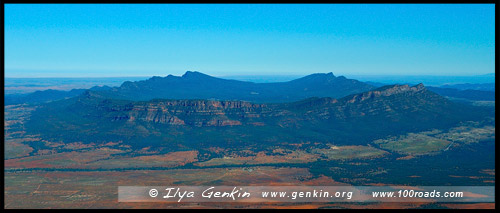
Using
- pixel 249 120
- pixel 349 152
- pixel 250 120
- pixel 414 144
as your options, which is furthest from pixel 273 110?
pixel 414 144

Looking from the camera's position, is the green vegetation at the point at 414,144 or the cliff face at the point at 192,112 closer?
the green vegetation at the point at 414,144

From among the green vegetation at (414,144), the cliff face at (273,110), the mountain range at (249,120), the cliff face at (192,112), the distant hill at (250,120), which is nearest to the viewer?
the green vegetation at (414,144)

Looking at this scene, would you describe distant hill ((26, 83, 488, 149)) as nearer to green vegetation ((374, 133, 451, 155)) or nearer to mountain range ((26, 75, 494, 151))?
mountain range ((26, 75, 494, 151))

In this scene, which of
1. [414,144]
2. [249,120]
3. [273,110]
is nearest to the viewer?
[414,144]

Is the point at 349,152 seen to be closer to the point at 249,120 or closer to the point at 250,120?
the point at 250,120

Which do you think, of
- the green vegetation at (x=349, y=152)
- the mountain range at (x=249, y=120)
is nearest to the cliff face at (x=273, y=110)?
the mountain range at (x=249, y=120)

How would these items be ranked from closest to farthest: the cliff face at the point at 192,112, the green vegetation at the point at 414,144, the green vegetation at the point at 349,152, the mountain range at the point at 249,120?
the green vegetation at the point at 349,152 < the green vegetation at the point at 414,144 < the mountain range at the point at 249,120 < the cliff face at the point at 192,112

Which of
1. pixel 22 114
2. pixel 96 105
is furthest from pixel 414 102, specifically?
pixel 22 114

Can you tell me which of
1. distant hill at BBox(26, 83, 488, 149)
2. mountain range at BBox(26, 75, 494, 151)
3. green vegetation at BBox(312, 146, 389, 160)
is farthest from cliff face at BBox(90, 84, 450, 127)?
green vegetation at BBox(312, 146, 389, 160)

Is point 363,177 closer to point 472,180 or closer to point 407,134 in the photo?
point 472,180

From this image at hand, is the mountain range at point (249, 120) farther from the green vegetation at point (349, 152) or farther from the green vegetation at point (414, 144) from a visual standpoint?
the green vegetation at point (349, 152)

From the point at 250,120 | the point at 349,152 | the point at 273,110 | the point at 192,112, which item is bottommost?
the point at 349,152
